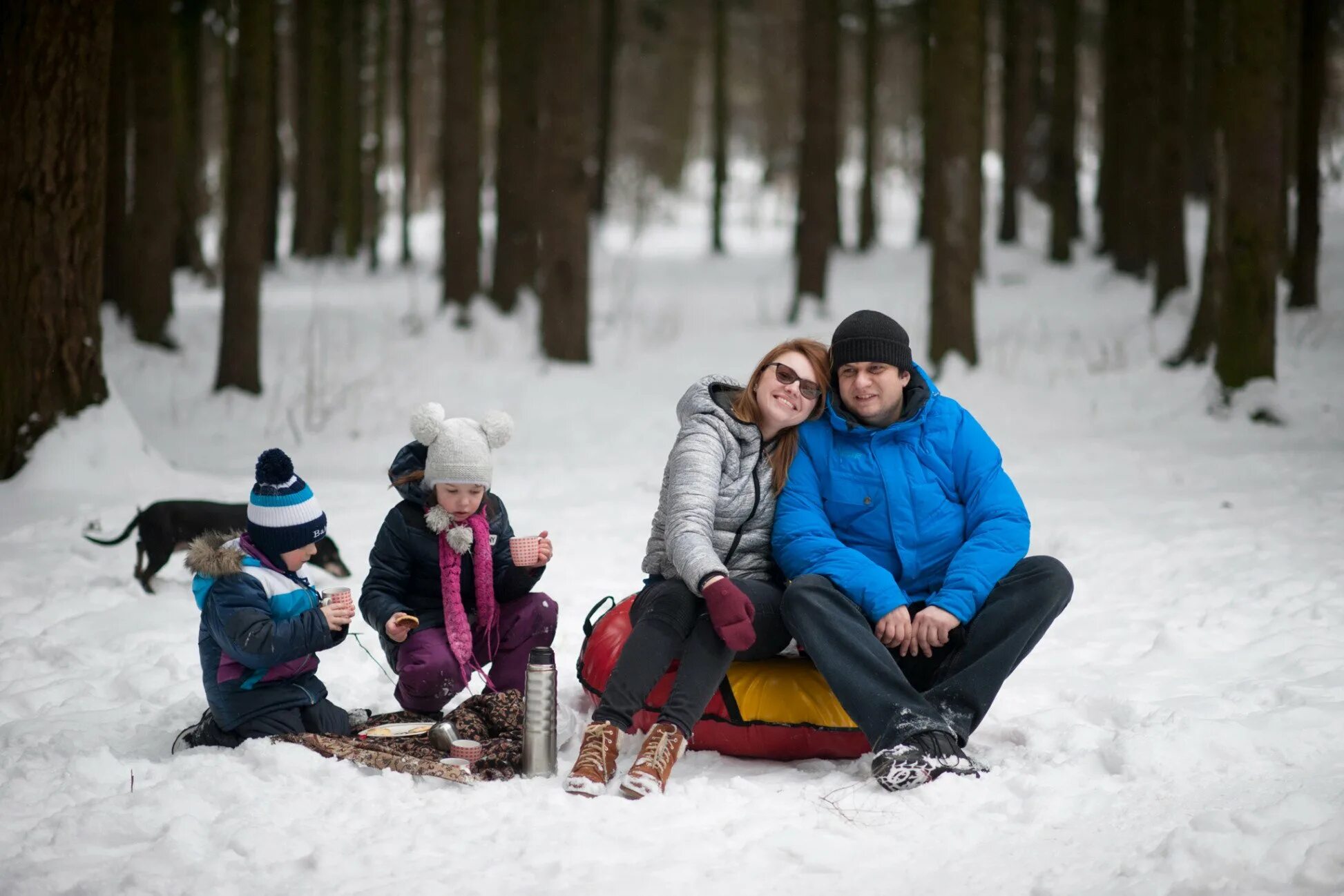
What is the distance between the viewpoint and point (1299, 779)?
353cm

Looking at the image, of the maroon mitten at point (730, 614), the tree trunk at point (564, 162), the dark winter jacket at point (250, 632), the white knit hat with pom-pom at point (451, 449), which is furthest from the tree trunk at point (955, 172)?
the dark winter jacket at point (250, 632)

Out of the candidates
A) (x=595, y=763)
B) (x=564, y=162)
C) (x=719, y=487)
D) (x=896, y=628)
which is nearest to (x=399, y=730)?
(x=595, y=763)

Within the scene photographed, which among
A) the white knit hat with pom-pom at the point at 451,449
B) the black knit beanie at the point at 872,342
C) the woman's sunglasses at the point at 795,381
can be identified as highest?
the black knit beanie at the point at 872,342

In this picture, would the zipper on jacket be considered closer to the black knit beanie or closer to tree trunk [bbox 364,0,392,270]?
the black knit beanie

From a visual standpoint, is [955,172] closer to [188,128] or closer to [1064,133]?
[1064,133]

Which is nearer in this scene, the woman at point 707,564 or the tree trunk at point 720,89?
the woman at point 707,564

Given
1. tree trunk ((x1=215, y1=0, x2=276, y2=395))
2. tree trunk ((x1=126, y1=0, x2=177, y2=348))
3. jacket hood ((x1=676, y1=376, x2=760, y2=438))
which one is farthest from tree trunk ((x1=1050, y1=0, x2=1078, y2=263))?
jacket hood ((x1=676, y1=376, x2=760, y2=438))

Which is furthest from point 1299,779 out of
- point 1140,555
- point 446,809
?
point 1140,555

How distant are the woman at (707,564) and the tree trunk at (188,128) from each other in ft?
43.6

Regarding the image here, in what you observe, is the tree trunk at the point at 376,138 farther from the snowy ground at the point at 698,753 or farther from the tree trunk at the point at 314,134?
the snowy ground at the point at 698,753

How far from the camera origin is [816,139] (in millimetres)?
15492

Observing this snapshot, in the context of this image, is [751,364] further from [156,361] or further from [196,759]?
[196,759]

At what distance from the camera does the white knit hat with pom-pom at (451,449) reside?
4.27 metres

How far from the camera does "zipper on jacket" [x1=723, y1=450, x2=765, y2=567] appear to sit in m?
4.30
